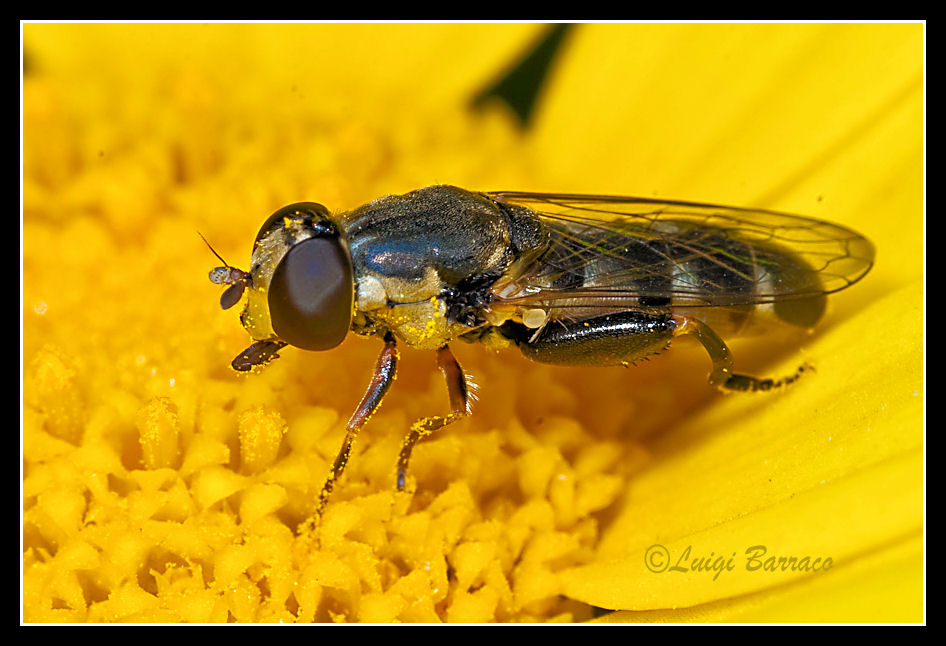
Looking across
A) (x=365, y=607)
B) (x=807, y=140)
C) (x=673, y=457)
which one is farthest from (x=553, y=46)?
(x=365, y=607)

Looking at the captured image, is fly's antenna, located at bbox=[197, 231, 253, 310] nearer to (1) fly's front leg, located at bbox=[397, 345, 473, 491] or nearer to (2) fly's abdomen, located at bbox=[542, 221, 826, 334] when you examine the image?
(1) fly's front leg, located at bbox=[397, 345, 473, 491]

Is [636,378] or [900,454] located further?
[636,378]

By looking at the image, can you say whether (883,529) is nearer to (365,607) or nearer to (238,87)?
(365,607)

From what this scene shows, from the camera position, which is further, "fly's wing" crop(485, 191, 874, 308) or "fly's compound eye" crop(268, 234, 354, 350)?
"fly's wing" crop(485, 191, 874, 308)

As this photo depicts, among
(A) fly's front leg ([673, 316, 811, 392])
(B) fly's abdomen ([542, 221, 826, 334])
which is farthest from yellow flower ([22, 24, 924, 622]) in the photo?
(B) fly's abdomen ([542, 221, 826, 334])

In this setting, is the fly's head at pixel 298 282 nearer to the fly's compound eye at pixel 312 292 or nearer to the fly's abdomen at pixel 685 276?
the fly's compound eye at pixel 312 292

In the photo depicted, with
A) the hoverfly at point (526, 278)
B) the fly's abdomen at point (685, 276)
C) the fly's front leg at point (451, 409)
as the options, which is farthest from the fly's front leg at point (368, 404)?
the fly's abdomen at point (685, 276)
